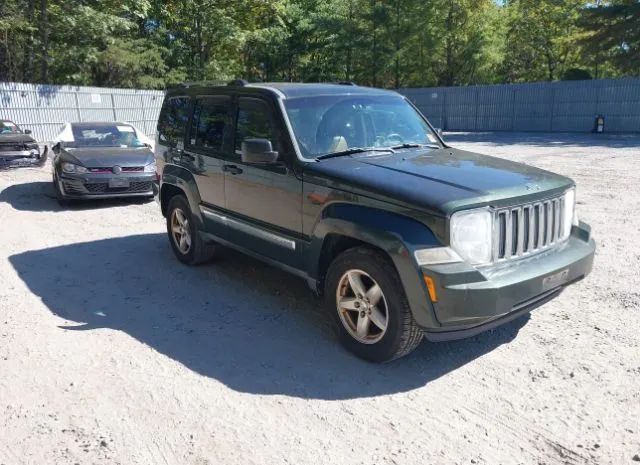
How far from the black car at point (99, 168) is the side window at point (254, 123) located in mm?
5236

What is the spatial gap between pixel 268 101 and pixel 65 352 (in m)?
2.62

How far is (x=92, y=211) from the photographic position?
31.8 ft

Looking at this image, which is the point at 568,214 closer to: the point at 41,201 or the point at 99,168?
the point at 99,168

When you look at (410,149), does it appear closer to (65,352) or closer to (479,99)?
(65,352)

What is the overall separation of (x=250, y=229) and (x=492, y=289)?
2.39 m

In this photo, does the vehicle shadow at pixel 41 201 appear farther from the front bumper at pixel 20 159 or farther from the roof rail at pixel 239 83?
the roof rail at pixel 239 83

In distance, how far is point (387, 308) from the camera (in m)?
3.73

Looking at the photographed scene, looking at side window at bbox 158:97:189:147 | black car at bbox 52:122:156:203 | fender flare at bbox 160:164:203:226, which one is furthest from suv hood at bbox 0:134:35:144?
fender flare at bbox 160:164:203:226

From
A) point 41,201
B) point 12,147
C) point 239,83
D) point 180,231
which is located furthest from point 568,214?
point 12,147

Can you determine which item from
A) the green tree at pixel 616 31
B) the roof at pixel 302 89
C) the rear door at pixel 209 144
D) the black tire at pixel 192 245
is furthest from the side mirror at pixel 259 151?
the green tree at pixel 616 31

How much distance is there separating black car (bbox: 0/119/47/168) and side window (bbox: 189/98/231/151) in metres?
9.78

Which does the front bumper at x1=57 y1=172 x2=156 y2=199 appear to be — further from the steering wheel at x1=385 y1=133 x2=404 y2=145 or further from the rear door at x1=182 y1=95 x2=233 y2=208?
the steering wheel at x1=385 y1=133 x2=404 y2=145

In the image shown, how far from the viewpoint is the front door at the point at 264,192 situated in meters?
4.52

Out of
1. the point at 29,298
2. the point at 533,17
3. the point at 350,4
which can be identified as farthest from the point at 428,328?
the point at 533,17
